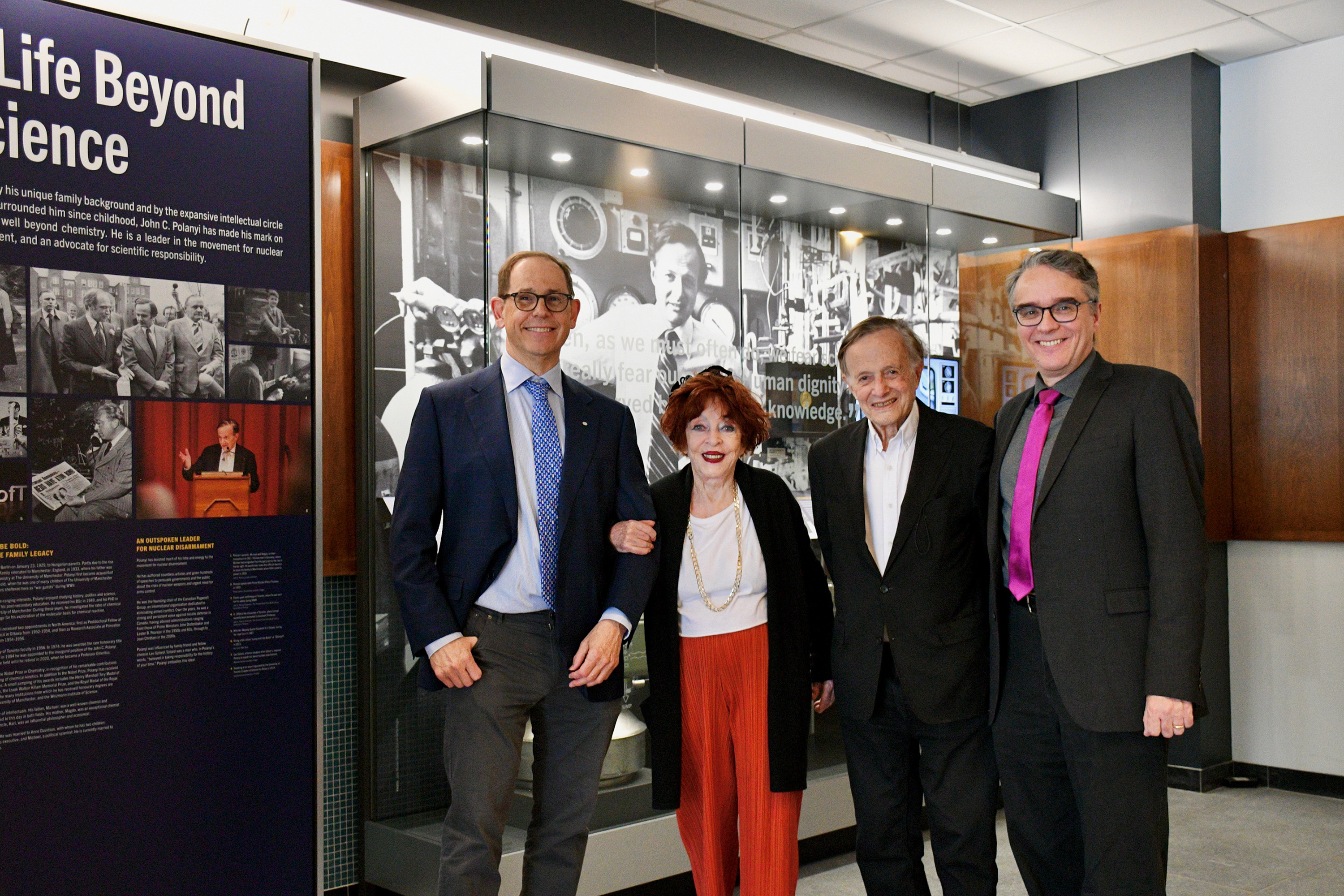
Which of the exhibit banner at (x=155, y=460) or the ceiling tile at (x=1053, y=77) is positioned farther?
the ceiling tile at (x=1053, y=77)

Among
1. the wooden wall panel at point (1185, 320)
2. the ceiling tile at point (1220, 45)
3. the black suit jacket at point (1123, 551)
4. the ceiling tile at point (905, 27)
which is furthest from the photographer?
the wooden wall panel at point (1185, 320)

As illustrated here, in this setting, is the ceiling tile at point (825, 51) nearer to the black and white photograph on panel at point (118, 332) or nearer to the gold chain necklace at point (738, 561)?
the gold chain necklace at point (738, 561)

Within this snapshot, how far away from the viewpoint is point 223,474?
9.80ft

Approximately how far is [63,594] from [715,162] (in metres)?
2.47

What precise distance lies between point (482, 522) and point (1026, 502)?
4.10 feet

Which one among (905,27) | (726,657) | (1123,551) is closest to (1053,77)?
(905,27)

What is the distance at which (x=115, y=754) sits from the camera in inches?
110

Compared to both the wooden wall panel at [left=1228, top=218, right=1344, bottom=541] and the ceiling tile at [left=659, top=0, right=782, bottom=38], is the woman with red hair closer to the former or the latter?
the ceiling tile at [left=659, top=0, right=782, bottom=38]

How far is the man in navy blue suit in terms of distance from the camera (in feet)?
8.71

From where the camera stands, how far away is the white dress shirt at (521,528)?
268cm

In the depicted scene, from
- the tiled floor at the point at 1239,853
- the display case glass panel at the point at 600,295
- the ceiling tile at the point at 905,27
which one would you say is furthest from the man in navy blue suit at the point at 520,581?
the ceiling tile at the point at 905,27

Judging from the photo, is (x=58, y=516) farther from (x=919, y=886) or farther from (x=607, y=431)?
(x=919, y=886)

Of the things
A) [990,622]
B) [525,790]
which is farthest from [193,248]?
[990,622]

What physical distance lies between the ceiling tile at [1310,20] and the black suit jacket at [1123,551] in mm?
3157
